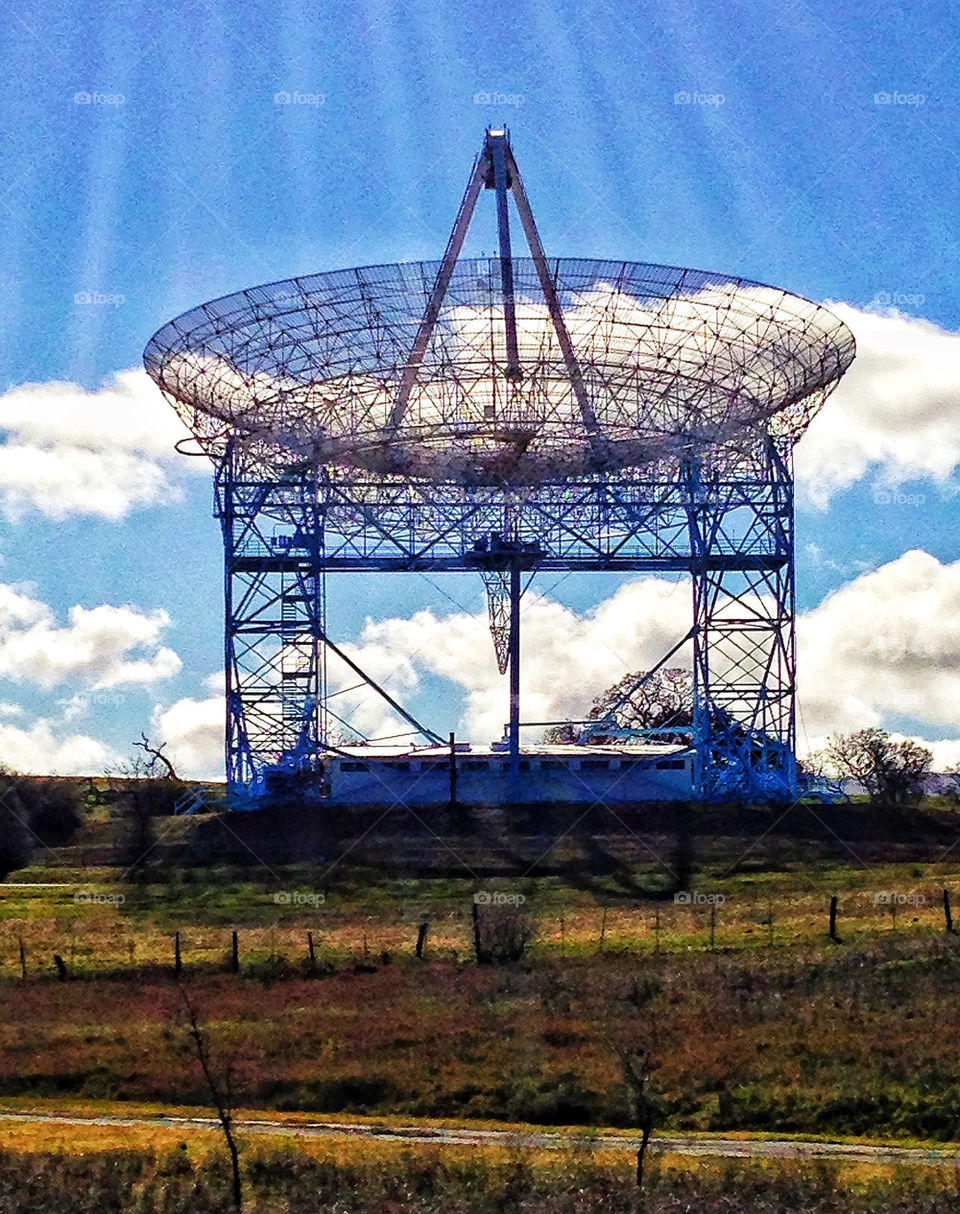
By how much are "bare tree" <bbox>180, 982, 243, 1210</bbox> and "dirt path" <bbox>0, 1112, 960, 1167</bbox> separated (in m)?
0.65

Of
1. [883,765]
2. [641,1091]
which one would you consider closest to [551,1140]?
[641,1091]

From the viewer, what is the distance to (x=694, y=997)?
3403 cm

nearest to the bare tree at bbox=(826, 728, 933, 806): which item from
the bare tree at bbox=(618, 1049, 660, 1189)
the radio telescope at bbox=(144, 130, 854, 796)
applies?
the radio telescope at bbox=(144, 130, 854, 796)

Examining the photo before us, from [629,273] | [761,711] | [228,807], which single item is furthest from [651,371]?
[228,807]

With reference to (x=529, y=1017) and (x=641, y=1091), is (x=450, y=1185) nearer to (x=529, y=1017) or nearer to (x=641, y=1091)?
(x=641, y=1091)

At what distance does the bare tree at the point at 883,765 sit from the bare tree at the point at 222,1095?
51.1m

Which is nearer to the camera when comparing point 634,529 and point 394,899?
point 394,899

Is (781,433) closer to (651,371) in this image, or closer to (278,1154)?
(651,371)

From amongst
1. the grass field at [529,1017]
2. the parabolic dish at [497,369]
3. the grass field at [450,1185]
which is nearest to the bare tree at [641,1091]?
the grass field at [529,1017]

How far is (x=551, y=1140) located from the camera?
2664cm

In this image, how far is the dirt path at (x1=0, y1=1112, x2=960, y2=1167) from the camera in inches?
998

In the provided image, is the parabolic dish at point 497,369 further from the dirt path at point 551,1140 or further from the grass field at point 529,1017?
the dirt path at point 551,1140

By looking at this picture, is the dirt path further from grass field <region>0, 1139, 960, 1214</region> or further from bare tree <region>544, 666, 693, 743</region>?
bare tree <region>544, 666, 693, 743</region>

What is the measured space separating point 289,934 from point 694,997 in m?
15.4
